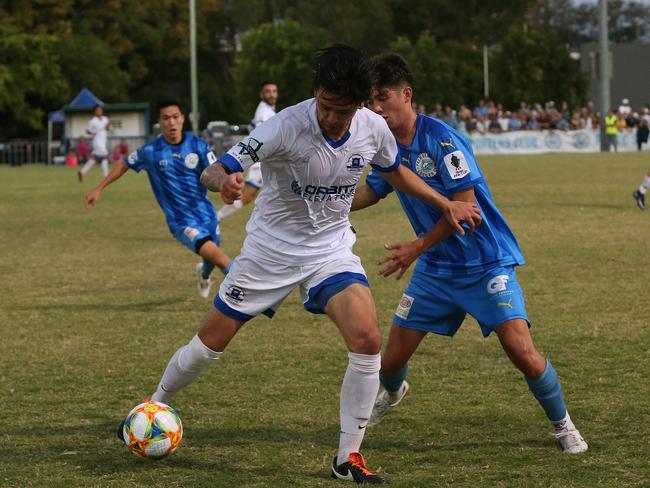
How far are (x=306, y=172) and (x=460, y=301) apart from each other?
3.54 feet

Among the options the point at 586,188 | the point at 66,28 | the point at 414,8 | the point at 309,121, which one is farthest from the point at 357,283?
the point at 414,8

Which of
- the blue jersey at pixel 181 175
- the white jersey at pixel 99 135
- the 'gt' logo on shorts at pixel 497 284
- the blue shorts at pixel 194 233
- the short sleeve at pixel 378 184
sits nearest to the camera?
the 'gt' logo on shorts at pixel 497 284

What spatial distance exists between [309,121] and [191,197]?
580cm

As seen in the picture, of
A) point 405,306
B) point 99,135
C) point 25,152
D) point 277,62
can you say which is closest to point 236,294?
point 405,306

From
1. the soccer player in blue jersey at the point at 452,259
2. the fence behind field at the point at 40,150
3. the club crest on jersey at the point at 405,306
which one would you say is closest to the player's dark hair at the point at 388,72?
the soccer player in blue jersey at the point at 452,259

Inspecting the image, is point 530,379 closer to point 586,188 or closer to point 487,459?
point 487,459

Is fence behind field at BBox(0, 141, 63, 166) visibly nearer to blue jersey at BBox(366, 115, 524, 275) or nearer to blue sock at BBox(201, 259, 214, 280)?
blue sock at BBox(201, 259, 214, 280)

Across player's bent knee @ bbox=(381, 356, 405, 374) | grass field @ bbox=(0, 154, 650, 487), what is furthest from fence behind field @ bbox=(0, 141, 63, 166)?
player's bent knee @ bbox=(381, 356, 405, 374)

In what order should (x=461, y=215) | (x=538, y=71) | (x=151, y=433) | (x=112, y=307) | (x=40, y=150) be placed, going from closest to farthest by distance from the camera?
(x=461, y=215) < (x=151, y=433) < (x=112, y=307) < (x=40, y=150) < (x=538, y=71)

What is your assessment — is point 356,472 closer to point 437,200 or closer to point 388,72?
point 437,200

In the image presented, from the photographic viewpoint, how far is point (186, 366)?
5668 mm

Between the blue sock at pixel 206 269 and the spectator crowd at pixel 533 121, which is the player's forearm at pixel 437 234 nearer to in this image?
the blue sock at pixel 206 269

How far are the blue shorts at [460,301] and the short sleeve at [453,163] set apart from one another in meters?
0.45

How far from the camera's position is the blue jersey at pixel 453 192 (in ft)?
18.6
